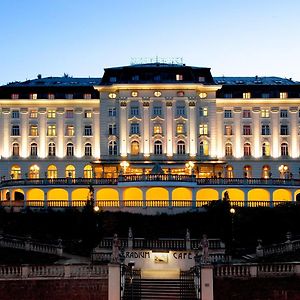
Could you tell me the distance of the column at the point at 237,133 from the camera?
96125 millimetres

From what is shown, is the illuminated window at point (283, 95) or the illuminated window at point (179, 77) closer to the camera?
the illuminated window at point (179, 77)

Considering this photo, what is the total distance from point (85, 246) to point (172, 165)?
1692 inches

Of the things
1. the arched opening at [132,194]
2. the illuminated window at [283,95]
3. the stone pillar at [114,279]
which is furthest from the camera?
the illuminated window at [283,95]

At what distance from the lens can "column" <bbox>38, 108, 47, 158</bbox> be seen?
315 feet

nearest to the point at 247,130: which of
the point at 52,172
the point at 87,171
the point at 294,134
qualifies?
the point at 294,134

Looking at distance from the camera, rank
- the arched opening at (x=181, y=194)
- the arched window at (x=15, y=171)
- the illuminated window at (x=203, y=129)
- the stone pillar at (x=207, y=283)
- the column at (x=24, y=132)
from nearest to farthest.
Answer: the stone pillar at (x=207, y=283) → the arched opening at (x=181, y=194) → the arched window at (x=15, y=171) → the illuminated window at (x=203, y=129) → the column at (x=24, y=132)

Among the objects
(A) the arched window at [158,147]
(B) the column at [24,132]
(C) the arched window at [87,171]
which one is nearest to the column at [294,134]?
(A) the arched window at [158,147]

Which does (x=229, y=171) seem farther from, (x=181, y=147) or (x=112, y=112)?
(x=112, y=112)

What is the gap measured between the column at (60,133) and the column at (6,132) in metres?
6.30

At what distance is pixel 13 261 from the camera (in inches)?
1716

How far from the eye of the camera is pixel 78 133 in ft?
318

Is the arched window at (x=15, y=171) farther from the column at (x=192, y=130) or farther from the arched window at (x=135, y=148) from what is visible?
the column at (x=192, y=130)

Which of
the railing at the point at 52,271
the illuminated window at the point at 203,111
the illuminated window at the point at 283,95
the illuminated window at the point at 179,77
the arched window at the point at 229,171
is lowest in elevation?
the railing at the point at 52,271

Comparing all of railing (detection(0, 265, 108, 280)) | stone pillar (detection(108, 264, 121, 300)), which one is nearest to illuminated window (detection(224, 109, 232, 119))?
railing (detection(0, 265, 108, 280))
